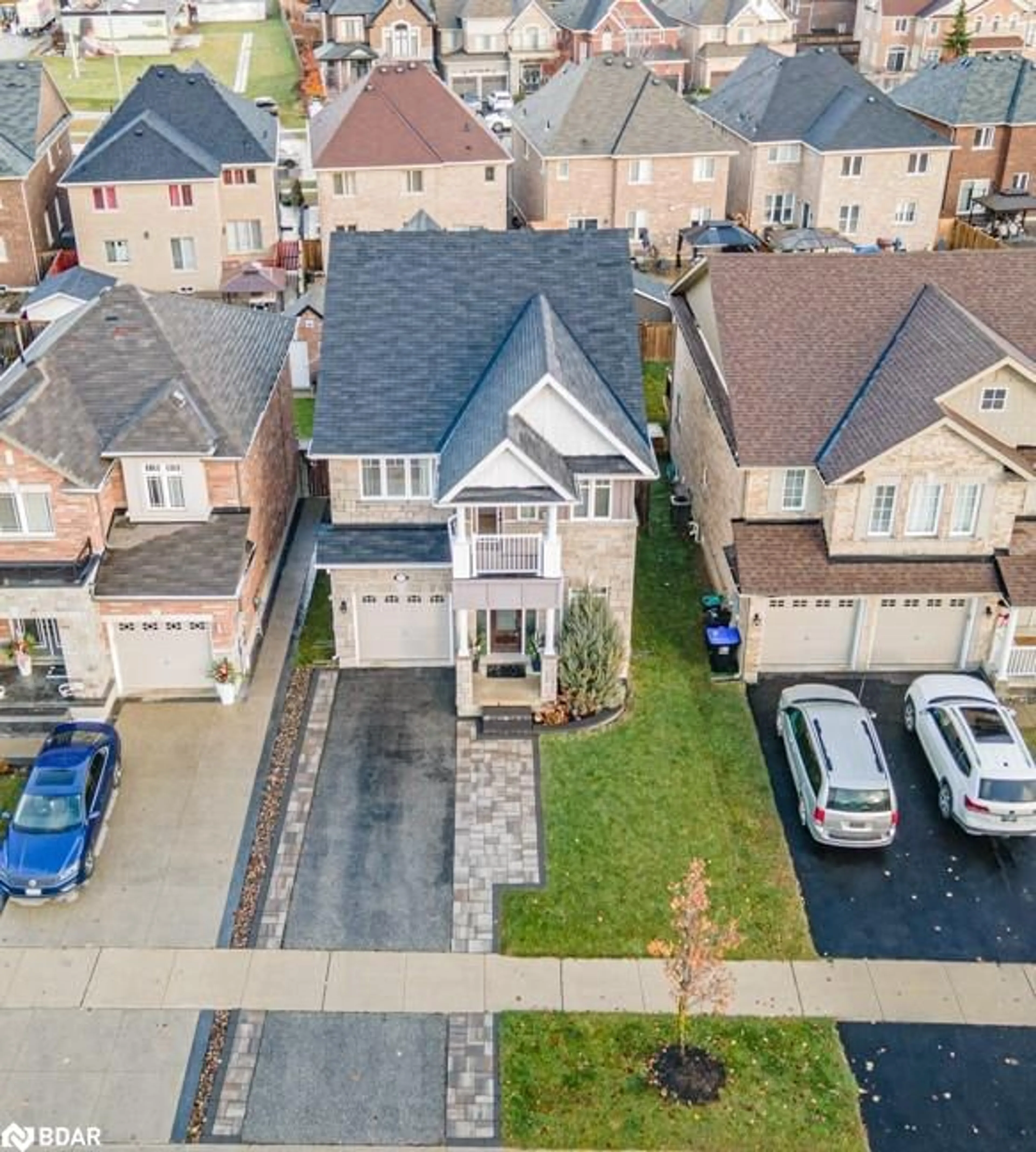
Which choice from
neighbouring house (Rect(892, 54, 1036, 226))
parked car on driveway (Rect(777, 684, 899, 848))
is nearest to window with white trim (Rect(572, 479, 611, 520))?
parked car on driveway (Rect(777, 684, 899, 848))

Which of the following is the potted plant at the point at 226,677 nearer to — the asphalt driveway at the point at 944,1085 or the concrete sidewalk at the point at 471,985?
the concrete sidewalk at the point at 471,985

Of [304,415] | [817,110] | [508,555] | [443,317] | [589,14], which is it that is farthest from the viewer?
[589,14]

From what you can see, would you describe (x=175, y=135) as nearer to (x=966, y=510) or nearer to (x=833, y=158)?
(x=833, y=158)

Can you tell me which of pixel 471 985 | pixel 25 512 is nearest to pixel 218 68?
pixel 25 512

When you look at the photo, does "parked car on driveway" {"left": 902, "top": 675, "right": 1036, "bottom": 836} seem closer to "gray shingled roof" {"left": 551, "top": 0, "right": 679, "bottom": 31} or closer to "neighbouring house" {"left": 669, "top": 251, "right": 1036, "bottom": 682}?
"neighbouring house" {"left": 669, "top": 251, "right": 1036, "bottom": 682}

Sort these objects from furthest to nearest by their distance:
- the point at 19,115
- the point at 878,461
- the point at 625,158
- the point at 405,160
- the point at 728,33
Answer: the point at 728,33 → the point at 625,158 → the point at 405,160 → the point at 19,115 → the point at 878,461

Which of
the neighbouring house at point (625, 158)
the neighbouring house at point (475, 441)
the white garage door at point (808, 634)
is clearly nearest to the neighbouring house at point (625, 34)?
the neighbouring house at point (625, 158)

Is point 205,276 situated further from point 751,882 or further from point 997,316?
point 751,882
